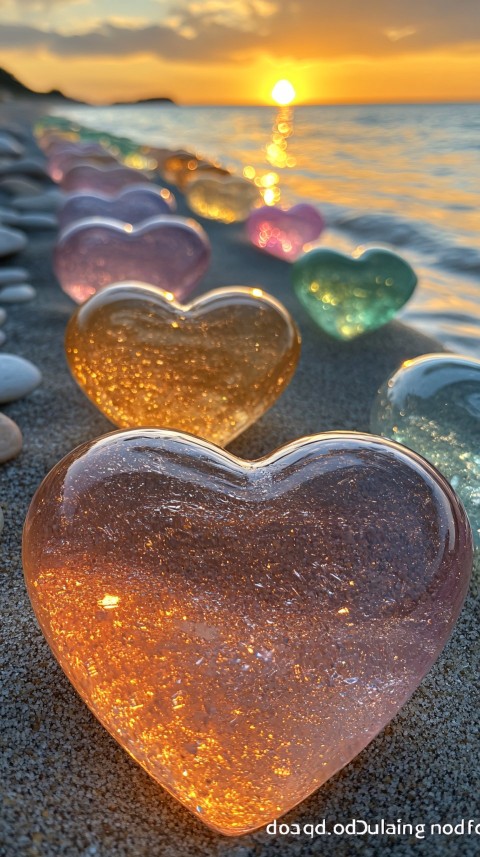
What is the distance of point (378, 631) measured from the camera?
104 cm

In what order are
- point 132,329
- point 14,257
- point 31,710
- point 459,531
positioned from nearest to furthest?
point 459,531
point 31,710
point 132,329
point 14,257

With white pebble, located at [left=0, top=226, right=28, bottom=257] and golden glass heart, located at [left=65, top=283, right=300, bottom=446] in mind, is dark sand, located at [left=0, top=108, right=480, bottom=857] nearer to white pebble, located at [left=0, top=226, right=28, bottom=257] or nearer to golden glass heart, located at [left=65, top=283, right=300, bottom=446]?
golden glass heart, located at [left=65, top=283, right=300, bottom=446]

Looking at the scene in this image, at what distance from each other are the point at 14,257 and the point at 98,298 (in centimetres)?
212

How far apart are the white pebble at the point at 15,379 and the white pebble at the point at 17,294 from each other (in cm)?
96

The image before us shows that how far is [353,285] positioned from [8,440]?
5.14 feet

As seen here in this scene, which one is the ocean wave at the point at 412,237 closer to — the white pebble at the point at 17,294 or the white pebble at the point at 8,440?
the white pebble at the point at 17,294

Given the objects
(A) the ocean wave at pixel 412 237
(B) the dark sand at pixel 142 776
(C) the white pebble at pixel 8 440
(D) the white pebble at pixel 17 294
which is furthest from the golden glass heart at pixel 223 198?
(B) the dark sand at pixel 142 776

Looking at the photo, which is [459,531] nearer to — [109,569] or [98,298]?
[109,569]

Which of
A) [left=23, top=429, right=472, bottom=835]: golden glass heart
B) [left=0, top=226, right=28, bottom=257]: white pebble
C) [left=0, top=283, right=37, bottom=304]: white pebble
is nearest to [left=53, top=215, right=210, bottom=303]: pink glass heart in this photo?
[left=0, top=283, right=37, bottom=304]: white pebble

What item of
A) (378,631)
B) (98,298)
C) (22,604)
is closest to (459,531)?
(378,631)

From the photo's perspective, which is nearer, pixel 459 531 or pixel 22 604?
pixel 459 531

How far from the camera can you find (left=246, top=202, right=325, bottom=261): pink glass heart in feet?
14.3

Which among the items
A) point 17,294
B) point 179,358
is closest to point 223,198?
point 17,294

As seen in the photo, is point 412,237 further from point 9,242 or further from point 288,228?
point 9,242
